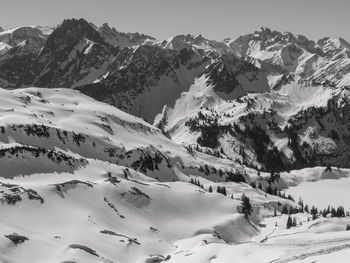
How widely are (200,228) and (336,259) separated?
90.7 metres

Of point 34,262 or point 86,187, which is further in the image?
point 86,187

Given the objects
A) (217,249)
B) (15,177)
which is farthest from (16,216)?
(217,249)

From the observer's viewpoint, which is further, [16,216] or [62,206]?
[62,206]

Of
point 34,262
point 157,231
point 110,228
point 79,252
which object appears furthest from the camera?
point 157,231

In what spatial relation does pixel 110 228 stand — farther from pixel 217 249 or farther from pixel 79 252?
pixel 217 249

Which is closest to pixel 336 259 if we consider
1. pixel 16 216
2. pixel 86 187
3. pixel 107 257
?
pixel 107 257

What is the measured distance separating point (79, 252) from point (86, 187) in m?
50.2

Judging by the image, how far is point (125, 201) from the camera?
192500 mm

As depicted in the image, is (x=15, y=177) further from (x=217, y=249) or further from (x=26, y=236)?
(x=217, y=249)

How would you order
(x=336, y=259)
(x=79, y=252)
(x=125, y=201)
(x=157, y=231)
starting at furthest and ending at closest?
(x=125, y=201), (x=157, y=231), (x=79, y=252), (x=336, y=259)

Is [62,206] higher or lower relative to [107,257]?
higher

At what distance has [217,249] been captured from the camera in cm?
14850

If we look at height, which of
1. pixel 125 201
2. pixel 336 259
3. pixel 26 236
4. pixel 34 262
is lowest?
pixel 336 259

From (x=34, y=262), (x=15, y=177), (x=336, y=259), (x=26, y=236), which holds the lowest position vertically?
(x=336, y=259)
